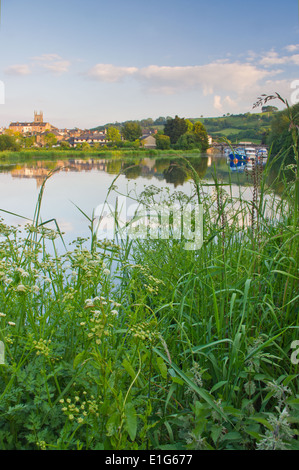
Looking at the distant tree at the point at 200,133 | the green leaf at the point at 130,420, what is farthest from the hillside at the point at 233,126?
the green leaf at the point at 130,420

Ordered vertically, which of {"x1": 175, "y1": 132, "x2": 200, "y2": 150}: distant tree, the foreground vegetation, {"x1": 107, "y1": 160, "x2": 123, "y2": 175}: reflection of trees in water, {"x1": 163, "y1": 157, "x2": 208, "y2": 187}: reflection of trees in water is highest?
{"x1": 175, "y1": 132, "x2": 200, "y2": 150}: distant tree

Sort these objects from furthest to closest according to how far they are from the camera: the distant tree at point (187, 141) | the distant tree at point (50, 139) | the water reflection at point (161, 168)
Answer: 1. the distant tree at point (50, 139)
2. the distant tree at point (187, 141)
3. the water reflection at point (161, 168)

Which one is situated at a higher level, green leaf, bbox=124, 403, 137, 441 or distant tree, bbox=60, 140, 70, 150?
distant tree, bbox=60, 140, 70, 150

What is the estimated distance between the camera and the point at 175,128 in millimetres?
8211

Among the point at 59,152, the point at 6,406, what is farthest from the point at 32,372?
the point at 59,152

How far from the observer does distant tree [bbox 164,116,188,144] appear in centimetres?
783

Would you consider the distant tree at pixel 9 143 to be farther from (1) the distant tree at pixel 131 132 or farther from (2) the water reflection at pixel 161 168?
(1) the distant tree at pixel 131 132

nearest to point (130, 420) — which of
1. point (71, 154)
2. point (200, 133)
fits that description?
point (200, 133)

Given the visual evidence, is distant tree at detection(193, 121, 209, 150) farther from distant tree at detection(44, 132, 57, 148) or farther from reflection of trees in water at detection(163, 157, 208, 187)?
distant tree at detection(44, 132, 57, 148)

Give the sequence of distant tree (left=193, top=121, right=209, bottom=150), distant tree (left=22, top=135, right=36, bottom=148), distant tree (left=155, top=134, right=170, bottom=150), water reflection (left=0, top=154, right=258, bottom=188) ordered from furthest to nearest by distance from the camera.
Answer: distant tree (left=22, top=135, right=36, bottom=148)
distant tree (left=155, top=134, right=170, bottom=150)
distant tree (left=193, top=121, right=209, bottom=150)
water reflection (left=0, top=154, right=258, bottom=188)

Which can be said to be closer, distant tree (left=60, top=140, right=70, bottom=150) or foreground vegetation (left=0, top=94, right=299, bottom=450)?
foreground vegetation (left=0, top=94, right=299, bottom=450)

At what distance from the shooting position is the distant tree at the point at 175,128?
783 cm

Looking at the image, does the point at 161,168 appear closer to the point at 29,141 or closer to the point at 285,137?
the point at 285,137

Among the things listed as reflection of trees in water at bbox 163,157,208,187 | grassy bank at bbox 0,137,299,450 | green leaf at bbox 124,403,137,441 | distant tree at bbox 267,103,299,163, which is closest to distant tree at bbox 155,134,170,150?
distant tree at bbox 267,103,299,163
